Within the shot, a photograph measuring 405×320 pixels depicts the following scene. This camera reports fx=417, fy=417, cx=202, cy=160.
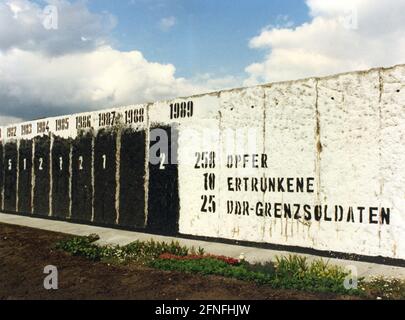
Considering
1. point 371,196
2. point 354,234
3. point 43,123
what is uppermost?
point 43,123

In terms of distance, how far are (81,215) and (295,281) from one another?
10.1 meters

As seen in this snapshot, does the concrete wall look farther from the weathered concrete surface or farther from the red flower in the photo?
the red flower

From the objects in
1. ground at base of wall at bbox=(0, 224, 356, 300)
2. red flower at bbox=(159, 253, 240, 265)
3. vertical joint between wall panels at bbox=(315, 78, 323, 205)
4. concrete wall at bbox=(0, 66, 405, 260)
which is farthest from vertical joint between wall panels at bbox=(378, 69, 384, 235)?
red flower at bbox=(159, 253, 240, 265)

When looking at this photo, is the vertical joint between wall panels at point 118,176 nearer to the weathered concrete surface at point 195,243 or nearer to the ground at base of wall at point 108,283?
the weathered concrete surface at point 195,243

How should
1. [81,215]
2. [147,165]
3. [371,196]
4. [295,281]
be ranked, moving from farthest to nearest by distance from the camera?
[81,215] → [147,165] → [371,196] → [295,281]

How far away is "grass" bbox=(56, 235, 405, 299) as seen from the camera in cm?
670

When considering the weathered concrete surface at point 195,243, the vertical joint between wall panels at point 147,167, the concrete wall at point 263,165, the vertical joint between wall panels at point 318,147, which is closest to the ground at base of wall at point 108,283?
the weathered concrete surface at point 195,243

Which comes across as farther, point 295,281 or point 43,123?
point 43,123

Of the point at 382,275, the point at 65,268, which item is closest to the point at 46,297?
the point at 65,268

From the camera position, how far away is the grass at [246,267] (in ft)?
22.0

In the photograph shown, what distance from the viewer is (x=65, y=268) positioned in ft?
28.9

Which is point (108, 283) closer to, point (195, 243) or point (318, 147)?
point (195, 243)

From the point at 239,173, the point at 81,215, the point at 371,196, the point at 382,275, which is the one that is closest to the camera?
the point at 382,275
